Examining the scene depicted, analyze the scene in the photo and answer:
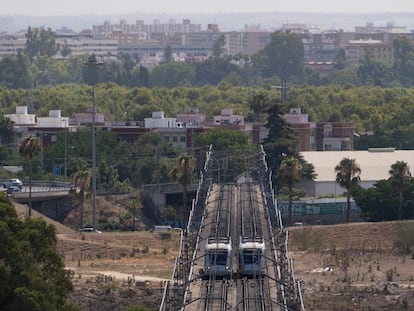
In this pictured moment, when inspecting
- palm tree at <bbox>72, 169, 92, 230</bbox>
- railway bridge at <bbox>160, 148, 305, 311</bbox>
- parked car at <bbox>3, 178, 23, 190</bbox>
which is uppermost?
railway bridge at <bbox>160, 148, 305, 311</bbox>

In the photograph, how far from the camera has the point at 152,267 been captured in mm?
73562

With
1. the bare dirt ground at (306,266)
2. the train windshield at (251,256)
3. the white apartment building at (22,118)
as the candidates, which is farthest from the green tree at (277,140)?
the train windshield at (251,256)

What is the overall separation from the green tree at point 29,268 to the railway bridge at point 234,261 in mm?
2534

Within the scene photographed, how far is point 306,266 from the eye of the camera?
240ft

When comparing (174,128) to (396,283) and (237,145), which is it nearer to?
(237,145)

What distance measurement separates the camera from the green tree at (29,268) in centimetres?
4456

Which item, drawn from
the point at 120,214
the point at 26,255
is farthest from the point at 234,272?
the point at 120,214

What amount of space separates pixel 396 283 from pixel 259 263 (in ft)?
50.0

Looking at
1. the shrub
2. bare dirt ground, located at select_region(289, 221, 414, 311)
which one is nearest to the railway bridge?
bare dirt ground, located at select_region(289, 221, 414, 311)

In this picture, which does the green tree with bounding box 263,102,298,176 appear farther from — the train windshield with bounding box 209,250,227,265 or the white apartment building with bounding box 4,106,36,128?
the train windshield with bounding box 209,250,227,265

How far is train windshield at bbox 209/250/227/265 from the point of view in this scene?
179 ft

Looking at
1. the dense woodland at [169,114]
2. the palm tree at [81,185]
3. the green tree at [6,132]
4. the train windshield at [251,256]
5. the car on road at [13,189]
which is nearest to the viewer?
the train windshield at [251,256]

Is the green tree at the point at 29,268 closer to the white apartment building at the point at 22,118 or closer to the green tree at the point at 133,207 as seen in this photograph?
the green tree at the point at 133,207

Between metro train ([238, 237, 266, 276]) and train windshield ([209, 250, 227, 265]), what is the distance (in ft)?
1.51
